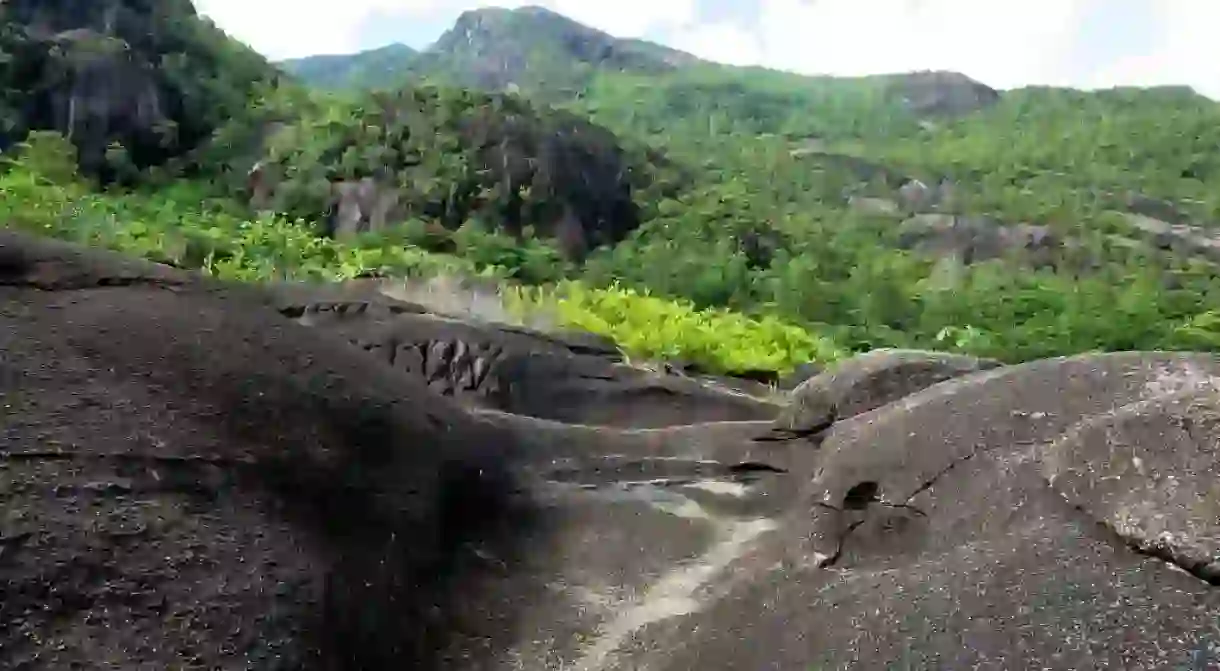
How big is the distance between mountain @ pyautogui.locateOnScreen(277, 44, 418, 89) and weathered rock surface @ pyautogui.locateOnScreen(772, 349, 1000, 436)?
135627 millimetres

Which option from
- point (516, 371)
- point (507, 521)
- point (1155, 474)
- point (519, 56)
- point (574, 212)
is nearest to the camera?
point (1155, 474)

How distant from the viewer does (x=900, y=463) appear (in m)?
5.35

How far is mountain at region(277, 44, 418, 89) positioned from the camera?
14350 cm

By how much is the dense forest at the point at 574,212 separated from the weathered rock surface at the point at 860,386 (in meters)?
9.46

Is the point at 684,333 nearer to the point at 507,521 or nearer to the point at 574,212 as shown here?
the point at 507,521

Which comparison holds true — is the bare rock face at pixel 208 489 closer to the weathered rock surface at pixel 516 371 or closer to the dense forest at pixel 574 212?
the weathered rock surface at pixel 516 371

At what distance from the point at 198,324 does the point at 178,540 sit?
150 centimetres

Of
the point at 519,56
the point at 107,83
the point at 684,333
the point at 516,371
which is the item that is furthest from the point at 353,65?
the point at 516,371

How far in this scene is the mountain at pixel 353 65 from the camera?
143500 millimetres

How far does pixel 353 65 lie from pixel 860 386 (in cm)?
16247

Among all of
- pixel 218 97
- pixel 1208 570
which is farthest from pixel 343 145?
pixel 1208 570

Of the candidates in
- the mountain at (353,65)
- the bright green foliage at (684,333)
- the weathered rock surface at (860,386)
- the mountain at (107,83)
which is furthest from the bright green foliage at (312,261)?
the mountain at (353,65)

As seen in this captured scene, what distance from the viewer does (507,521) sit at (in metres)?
5.80

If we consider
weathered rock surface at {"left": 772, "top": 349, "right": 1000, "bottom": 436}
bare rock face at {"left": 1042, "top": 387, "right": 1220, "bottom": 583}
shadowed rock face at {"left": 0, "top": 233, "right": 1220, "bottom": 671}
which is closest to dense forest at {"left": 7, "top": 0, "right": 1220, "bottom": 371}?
weathered rock surface at {"left": 772, "top": 349, "right": 1000, "bottom": 436}
